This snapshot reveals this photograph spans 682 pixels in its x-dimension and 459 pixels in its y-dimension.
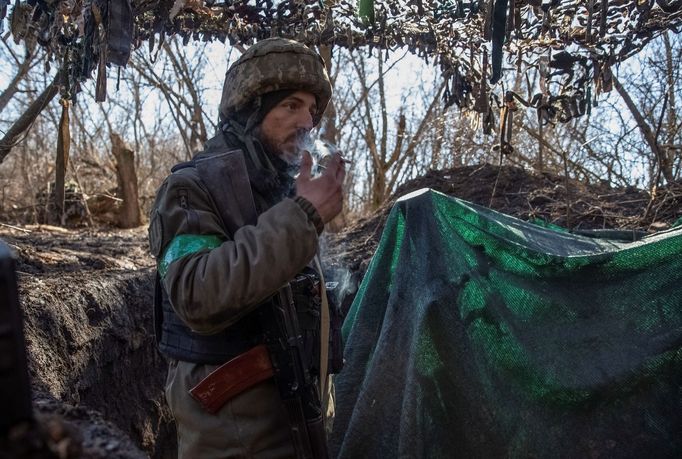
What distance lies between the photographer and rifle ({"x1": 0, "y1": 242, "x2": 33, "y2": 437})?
854 mm

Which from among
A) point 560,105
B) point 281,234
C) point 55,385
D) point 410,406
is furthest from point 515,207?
point 281,234

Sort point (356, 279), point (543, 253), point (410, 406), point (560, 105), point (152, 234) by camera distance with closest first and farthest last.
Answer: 1. point (152, 234)
2. point (410, 406)
3. point (543, 253)
4. point (560, 105)
5. point (356, 279)

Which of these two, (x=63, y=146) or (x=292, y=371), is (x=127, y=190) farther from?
(x=292, y=371)

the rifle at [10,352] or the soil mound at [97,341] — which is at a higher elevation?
the rifle at [10,352]

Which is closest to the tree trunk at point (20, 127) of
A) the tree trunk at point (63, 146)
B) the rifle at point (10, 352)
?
the tree trunk at point (63, 146)

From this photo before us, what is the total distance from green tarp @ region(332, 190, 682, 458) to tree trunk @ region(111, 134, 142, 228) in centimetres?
953

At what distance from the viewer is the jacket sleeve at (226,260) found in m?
1.72

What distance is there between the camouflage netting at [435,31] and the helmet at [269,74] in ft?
2.79

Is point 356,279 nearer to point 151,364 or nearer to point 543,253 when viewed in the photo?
point 151,364

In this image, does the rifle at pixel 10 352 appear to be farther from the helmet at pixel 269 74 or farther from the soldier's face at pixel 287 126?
the helmet at pixel 269 74

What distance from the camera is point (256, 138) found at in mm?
2258

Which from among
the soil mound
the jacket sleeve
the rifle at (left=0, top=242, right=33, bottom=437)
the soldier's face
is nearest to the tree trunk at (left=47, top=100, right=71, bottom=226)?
the soil mound

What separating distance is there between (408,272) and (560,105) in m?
2.21

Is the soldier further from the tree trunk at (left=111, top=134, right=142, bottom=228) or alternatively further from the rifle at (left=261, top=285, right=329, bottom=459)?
the tree trunk at (left=111, top=134, right=142, bottom=228)
